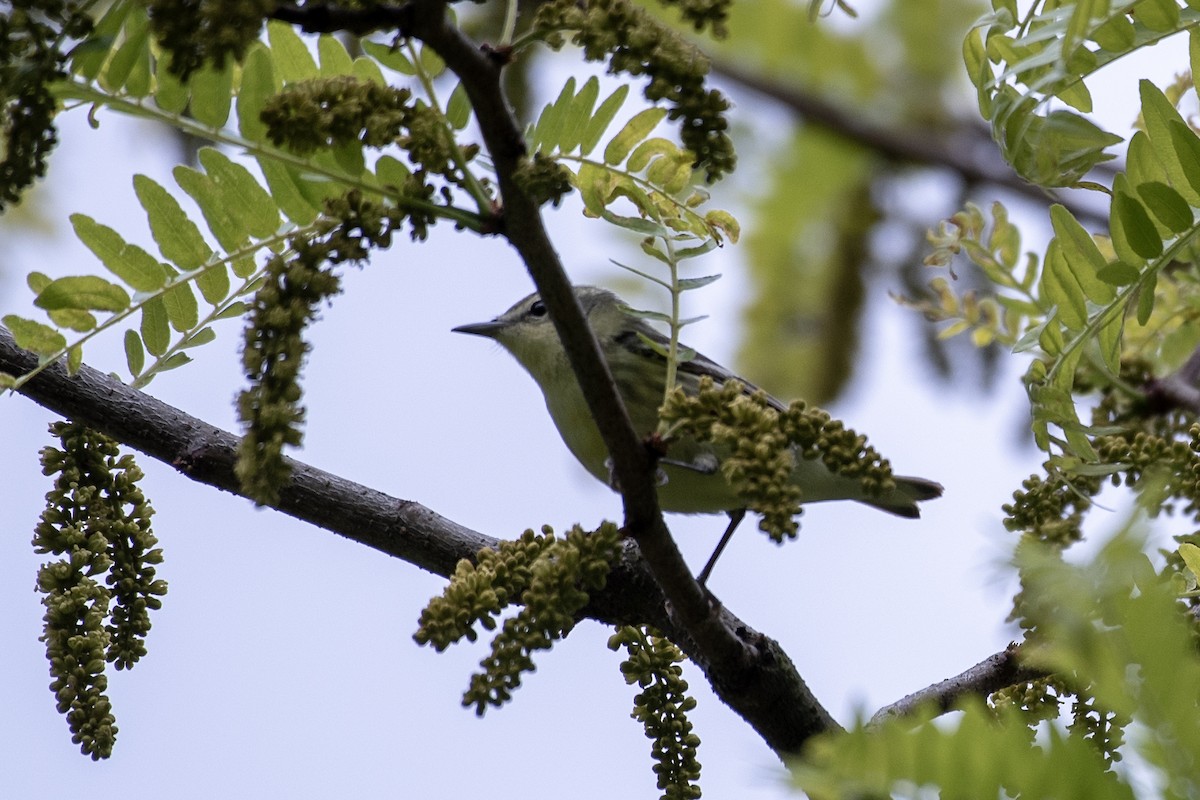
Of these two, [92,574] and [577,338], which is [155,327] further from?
[577,338]

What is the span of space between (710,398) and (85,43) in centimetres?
102

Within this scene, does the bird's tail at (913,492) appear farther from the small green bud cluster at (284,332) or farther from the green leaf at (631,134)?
the small green bud cluster at (284,332)

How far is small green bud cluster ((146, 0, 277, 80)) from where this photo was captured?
4.67ft

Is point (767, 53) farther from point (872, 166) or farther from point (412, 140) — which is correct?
point (412, 140)

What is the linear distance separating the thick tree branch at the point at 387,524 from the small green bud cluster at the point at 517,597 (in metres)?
0.52

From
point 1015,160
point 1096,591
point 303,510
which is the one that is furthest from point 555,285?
point 303,510

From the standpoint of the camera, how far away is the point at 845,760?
108cm

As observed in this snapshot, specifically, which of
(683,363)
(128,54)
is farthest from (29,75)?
(683,363)

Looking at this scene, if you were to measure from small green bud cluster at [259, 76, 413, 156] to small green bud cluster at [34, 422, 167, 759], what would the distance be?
91cm

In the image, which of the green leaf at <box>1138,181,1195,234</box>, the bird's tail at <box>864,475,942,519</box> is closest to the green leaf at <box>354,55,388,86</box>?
the green leaf at <box>1138,181,1195,234</box>

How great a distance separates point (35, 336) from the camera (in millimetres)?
2311

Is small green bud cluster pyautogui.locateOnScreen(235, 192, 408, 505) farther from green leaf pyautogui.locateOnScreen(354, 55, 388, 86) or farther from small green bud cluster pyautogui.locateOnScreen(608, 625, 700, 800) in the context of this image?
small green bud cluster pyautogui.locateOnScreen(608, 625, 700, 800)

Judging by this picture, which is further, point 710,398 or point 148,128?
point 148,128

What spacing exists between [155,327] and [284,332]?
3.23ft
